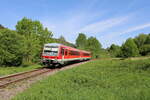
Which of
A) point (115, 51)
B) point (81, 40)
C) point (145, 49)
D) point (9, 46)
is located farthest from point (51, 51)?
point (115, 51)

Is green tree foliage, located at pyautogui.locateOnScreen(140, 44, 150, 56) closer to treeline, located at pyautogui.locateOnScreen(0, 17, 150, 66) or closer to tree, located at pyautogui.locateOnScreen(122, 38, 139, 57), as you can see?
treeline, located at pyautogui.locateOnScreen(0, 17, 150, 66)

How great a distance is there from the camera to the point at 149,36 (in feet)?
227

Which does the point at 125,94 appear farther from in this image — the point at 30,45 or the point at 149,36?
the point at 149,36

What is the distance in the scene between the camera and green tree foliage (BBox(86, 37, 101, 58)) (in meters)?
66.1

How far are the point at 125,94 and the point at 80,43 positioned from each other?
76.0 meters

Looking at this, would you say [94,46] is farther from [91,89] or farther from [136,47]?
[91,89]

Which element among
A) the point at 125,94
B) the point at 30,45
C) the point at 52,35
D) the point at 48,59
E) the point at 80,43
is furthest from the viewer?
the point at 80,43

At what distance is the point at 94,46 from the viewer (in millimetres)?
68125

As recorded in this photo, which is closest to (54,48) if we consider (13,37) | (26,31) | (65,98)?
(13,37)

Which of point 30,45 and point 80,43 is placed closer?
point 30,45

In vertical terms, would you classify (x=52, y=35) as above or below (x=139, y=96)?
above

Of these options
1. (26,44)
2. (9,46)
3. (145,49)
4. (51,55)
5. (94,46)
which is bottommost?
(51,55)

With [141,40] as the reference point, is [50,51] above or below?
below

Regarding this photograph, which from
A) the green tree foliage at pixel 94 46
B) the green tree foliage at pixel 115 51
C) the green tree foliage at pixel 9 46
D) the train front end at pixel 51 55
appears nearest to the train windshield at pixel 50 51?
the train front end at pixel 51 55
